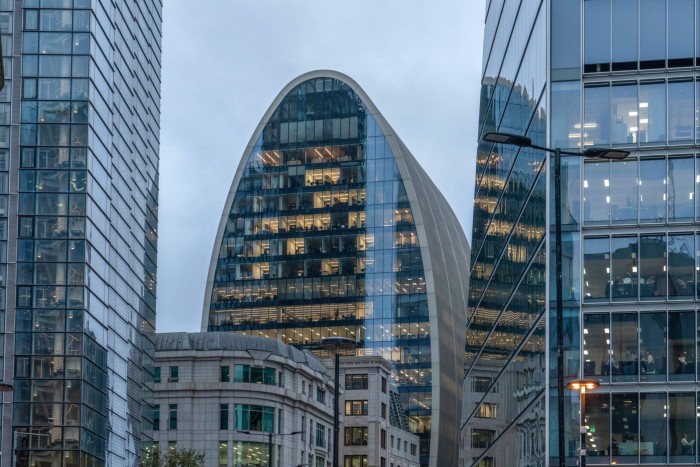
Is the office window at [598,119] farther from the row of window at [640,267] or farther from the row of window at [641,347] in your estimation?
the row of window at [641,347]

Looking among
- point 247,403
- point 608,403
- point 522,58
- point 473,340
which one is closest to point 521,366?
point 608,403

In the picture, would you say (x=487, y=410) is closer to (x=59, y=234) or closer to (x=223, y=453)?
(x=59, y=234)

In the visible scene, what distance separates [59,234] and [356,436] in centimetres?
8131

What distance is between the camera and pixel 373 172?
188750 millimetres

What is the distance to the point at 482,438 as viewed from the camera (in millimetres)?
75812

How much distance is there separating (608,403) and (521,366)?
8.99 metres

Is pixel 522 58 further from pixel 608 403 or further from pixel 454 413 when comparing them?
pixel 454 413

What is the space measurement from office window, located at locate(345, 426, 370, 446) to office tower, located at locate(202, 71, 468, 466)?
18.7 metres

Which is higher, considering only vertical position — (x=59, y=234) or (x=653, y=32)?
(x=653, y=32)

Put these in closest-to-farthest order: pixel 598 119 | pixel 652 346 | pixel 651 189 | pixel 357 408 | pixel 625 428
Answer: pixel 625 428, pixel 652 346, pixel 651 189, pixel 598 119, pixel 357 408

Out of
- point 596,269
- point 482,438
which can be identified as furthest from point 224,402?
point 596,269

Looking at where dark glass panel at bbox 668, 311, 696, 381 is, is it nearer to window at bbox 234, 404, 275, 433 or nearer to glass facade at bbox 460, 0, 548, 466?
glass facade at bbox 460, 0, 548, 466

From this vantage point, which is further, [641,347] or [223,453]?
[223,453]

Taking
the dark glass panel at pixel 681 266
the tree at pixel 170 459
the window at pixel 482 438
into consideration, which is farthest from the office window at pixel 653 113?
the tree at pixel 170 459
